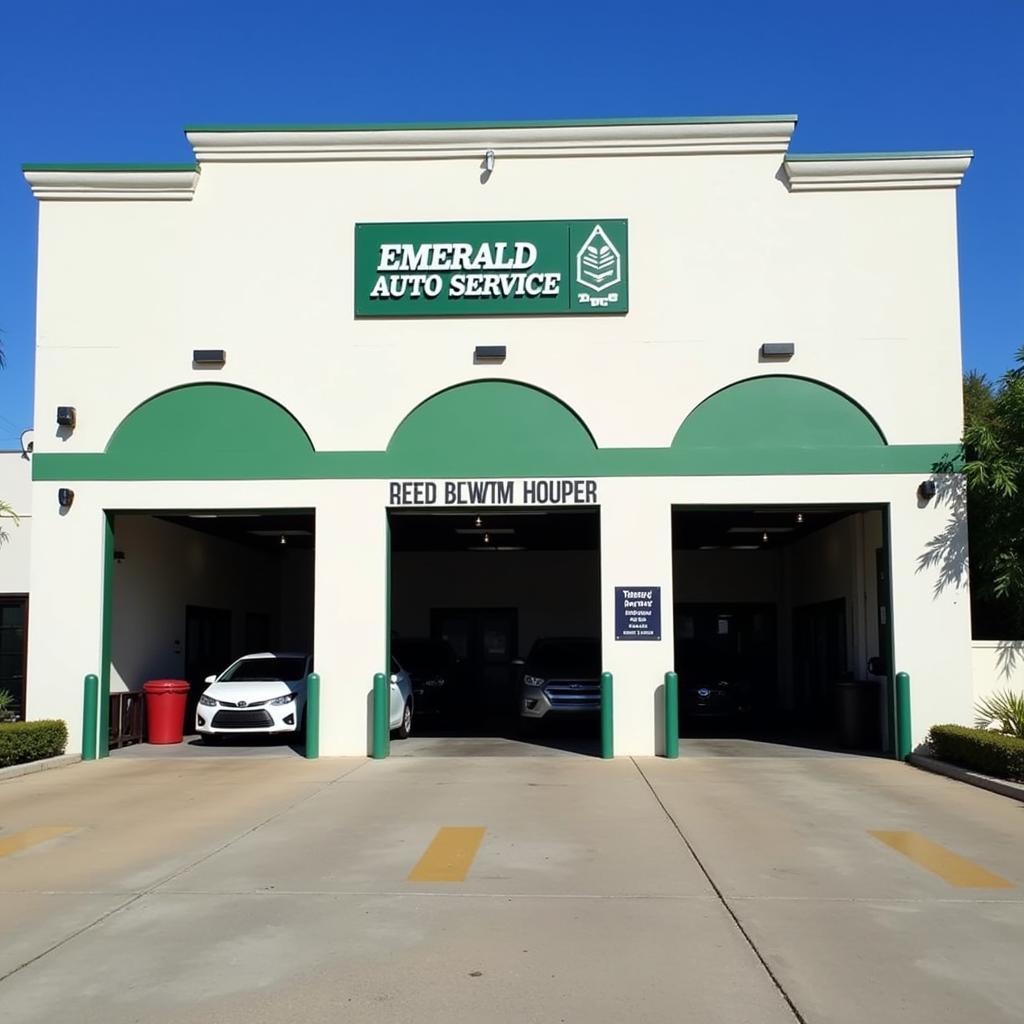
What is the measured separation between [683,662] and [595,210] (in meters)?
8.66

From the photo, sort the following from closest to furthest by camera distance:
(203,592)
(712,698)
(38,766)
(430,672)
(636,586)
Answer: (38,766) < (636,586) < (712,698) < (430,672) < (203,592)

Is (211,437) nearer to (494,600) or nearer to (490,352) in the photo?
(490,352)

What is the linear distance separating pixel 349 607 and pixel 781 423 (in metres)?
6.85

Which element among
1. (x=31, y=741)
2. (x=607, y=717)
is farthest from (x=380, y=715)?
(x=31, y=741)

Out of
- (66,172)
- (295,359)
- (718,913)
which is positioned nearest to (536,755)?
(295,359)

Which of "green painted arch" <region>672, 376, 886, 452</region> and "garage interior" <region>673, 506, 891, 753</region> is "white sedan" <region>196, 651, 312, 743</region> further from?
"green painted arch" <region>672, 376, 886, 452</region>

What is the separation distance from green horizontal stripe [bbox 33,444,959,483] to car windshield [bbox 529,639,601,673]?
4.17m

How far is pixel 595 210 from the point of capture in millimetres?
17234

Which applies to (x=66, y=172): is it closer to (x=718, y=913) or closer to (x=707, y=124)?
(x=707, y=124)

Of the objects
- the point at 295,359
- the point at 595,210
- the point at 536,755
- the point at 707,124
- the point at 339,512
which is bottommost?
the point at 536,755

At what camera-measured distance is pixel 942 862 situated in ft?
29.9

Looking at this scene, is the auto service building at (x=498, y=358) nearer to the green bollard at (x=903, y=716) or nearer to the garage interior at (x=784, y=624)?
the green bollard at (x=903, y=716)

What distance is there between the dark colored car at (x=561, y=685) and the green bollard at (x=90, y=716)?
674cm

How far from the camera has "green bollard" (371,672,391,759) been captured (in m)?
16.2
